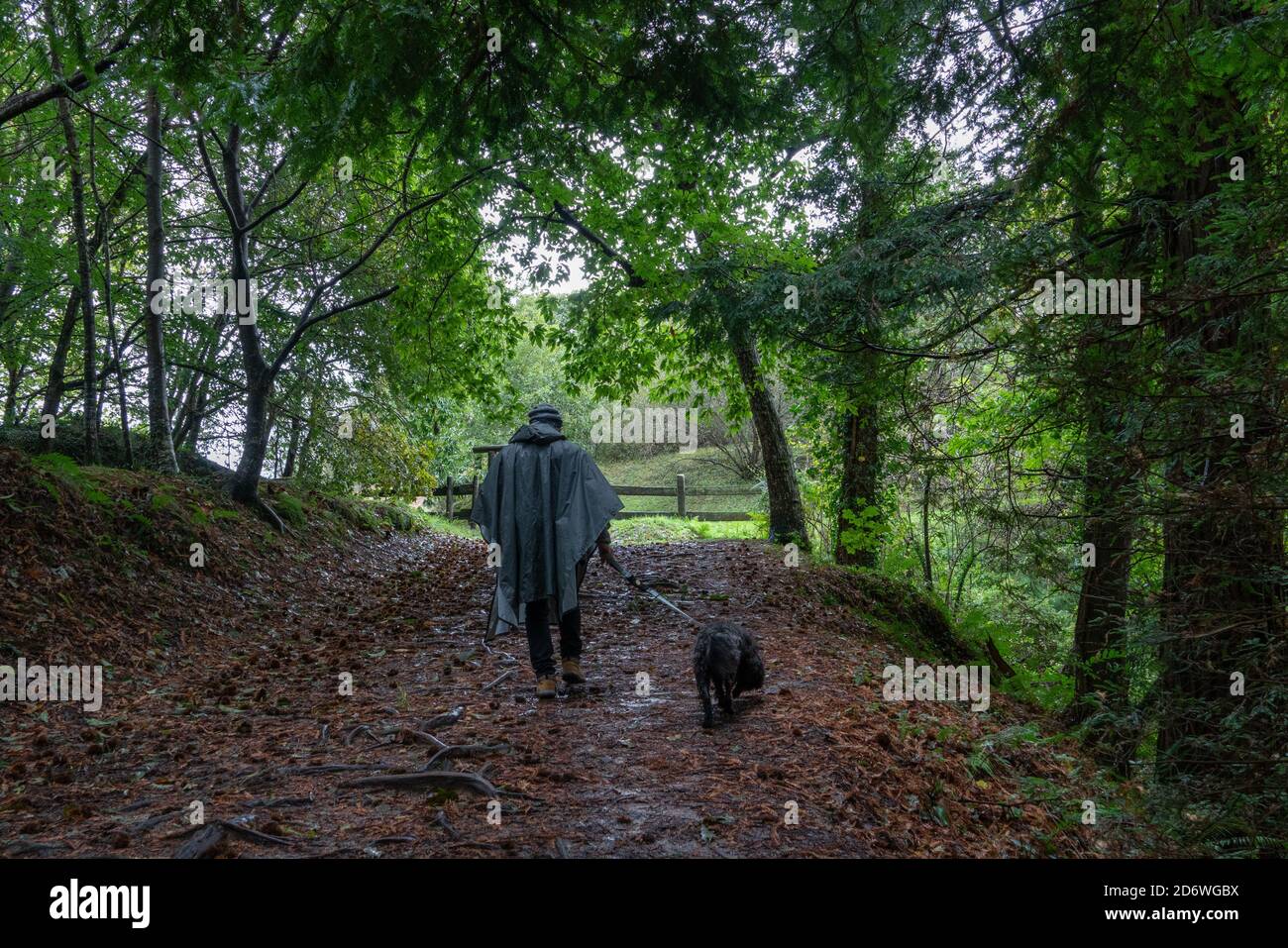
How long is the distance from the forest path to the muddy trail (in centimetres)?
2

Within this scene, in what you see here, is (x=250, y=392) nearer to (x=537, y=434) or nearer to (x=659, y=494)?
(x=537, y=434)

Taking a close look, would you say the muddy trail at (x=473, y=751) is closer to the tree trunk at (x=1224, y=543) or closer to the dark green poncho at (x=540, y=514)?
the dark green poncho at (x=540, y=514)

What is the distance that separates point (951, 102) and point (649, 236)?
7.13 m

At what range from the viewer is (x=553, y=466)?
629 centimetres

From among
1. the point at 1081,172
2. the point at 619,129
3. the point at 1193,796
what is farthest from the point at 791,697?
the point at 619,129

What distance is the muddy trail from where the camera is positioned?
360 centimetres

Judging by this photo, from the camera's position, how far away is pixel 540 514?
618cm

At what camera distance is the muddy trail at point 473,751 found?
11.8 feet

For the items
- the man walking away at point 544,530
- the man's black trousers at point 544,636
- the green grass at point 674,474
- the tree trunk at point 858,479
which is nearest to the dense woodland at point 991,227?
the tree trunk at point 858,479

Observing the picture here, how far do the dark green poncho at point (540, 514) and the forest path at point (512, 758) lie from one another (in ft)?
2.70

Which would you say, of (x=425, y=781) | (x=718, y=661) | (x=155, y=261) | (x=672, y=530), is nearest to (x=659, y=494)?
(x=672, y=530)

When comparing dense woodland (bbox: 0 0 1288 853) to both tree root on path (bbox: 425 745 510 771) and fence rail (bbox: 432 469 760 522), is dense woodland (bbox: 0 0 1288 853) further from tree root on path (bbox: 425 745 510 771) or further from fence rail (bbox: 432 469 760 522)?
fence rail (bbox: 432 469 760 522)

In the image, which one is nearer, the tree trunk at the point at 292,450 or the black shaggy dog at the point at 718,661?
the black shaggy dog at the point at 718,661

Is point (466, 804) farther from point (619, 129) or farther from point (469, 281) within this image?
point (469, 281)
